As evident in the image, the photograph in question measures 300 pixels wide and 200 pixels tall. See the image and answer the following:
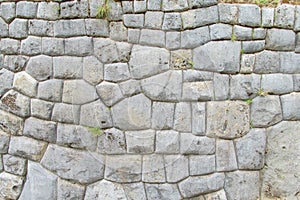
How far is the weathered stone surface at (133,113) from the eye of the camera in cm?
311

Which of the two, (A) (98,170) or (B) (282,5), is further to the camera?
(A) (98,170)

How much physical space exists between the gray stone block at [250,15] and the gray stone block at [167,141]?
3.55 feet

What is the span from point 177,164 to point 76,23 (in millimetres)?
1483

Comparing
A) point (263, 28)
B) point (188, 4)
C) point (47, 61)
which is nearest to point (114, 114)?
point (47, 61)

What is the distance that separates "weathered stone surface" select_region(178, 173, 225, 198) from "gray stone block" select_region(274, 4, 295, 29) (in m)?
1.34

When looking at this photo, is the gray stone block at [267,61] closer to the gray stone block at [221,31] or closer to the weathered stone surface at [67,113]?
the gray stone block at [221,31]

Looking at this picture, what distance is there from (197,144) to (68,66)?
130 centimetres

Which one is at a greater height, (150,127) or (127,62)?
(127,62)

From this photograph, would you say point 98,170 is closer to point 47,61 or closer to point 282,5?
point 47,61

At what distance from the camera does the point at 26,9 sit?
321cm

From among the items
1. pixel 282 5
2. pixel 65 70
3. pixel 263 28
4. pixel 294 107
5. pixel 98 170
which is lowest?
pixel 98 170

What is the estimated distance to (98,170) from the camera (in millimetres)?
3184

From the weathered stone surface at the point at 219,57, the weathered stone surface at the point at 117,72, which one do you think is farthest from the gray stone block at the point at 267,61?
the weathered stone surface at the point at 117,72

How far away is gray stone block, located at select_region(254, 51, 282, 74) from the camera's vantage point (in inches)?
119
